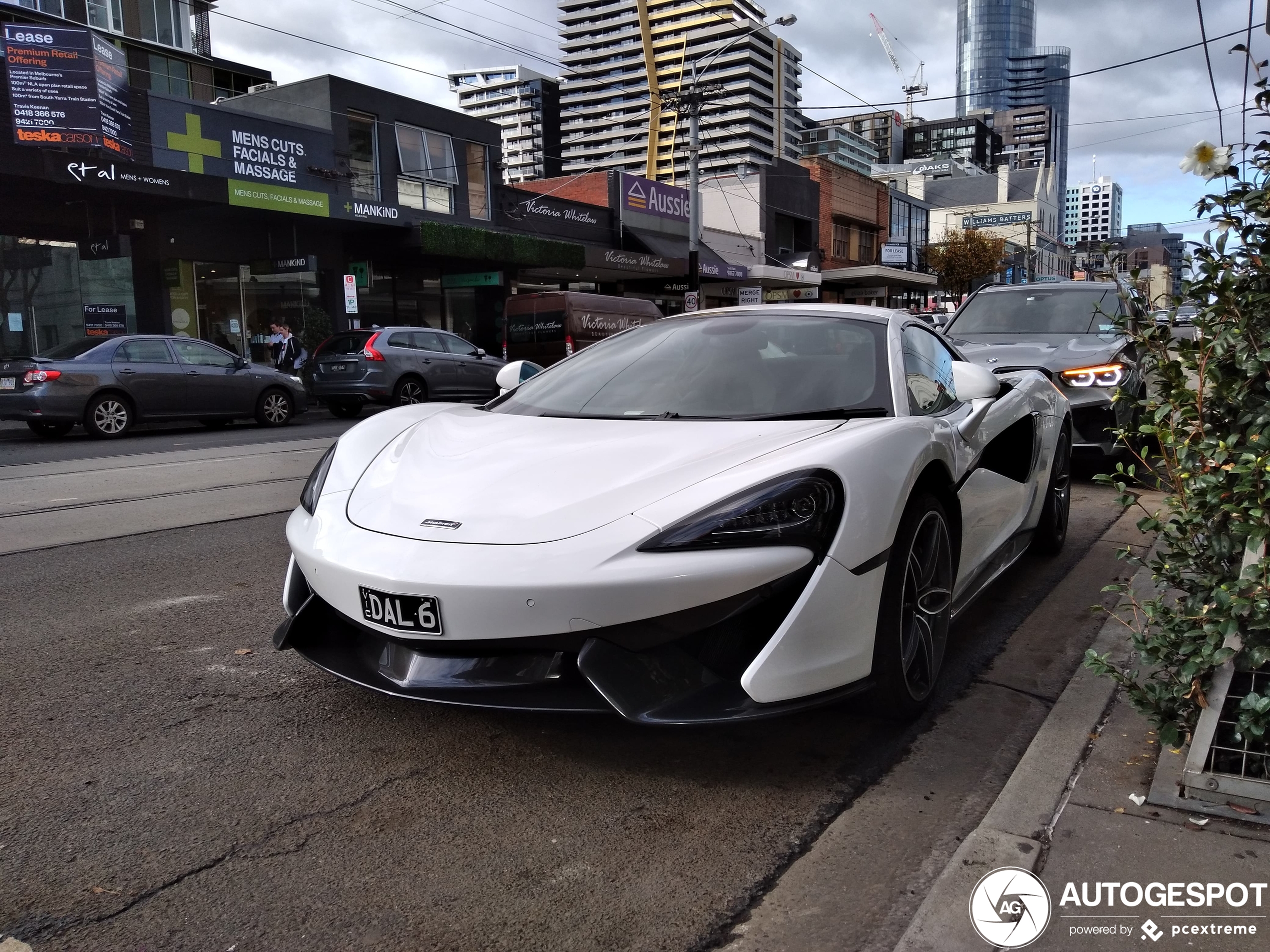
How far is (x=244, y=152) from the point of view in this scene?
19.8 metres

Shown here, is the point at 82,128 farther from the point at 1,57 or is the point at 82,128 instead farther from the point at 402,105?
the point at 402,105

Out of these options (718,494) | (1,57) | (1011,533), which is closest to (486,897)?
(718,494)

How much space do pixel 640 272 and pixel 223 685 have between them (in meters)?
28.0

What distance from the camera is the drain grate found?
2436mm

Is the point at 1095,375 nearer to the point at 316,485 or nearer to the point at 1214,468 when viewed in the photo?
the point at 1214,468

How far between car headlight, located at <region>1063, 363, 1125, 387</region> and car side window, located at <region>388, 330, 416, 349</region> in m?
11.1

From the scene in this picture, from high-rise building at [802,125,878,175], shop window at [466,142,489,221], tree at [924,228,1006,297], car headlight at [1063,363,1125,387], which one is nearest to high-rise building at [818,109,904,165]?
high-rise building at [802,125,878,175]

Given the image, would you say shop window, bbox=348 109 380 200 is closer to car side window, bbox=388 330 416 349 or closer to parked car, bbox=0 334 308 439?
car side window, bbox=388 330 416 349

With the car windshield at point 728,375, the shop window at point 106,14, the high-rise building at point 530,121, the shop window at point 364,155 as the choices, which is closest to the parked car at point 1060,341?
the car windshield at point 728,375

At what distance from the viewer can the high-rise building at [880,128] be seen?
556 ft

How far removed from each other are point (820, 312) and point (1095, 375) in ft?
14.6

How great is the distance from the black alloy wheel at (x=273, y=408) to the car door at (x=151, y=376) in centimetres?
119

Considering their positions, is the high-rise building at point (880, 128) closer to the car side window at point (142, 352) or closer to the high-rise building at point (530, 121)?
the high-rise building at point (530, 121)

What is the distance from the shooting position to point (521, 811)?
253 cm
